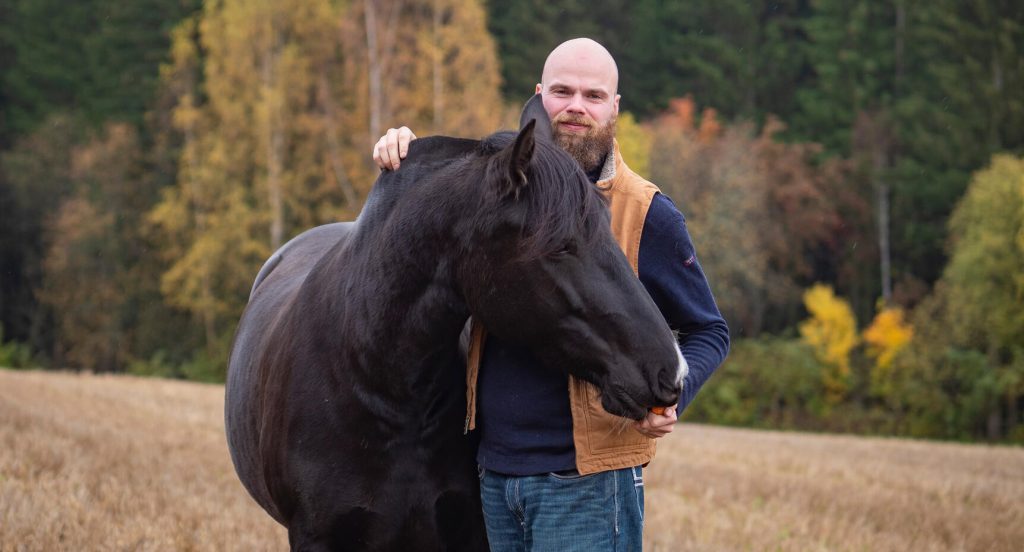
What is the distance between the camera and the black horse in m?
3.04

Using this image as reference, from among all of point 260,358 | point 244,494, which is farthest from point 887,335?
point 260,358

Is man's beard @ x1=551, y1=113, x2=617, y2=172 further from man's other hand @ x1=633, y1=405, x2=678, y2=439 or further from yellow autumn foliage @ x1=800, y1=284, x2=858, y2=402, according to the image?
yellow autumn foliage @ x1=800, y1=284, x2=858, y2=402

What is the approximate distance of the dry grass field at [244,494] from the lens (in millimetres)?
6020

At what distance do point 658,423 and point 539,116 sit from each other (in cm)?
115

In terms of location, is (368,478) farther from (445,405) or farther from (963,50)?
(963,50)

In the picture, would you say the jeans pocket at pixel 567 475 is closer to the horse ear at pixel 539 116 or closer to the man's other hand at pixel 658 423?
the man's other hand at pixel 658 423

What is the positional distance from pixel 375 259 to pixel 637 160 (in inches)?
1432

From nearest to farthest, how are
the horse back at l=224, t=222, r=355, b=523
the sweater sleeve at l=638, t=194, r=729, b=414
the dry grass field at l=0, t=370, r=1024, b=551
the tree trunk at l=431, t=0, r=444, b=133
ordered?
1. the sweater sleeve at l=638, t=194, r=729, b=414
2. the horse back at l=224, t=222, r=355, b=523
3. the dry grass field at l=0, t=370, r=1024, b=551
4. the tree trunk at l=431, t=0, r=444, b=133

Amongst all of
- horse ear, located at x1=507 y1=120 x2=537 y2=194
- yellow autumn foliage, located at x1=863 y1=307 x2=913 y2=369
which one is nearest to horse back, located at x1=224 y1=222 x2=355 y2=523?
horse ear, located at x1=507 y1=120 x2=537 y2=194

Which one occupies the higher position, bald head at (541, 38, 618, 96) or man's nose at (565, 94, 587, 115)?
bald head at (541, 38, 618, 96)

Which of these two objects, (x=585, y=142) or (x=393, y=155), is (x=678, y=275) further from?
(x=393, y=155)

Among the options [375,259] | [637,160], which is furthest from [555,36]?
[375,259]

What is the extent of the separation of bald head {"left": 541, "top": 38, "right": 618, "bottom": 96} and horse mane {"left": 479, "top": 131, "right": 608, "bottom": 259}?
0.55 meters

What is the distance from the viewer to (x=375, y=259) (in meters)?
3.58
